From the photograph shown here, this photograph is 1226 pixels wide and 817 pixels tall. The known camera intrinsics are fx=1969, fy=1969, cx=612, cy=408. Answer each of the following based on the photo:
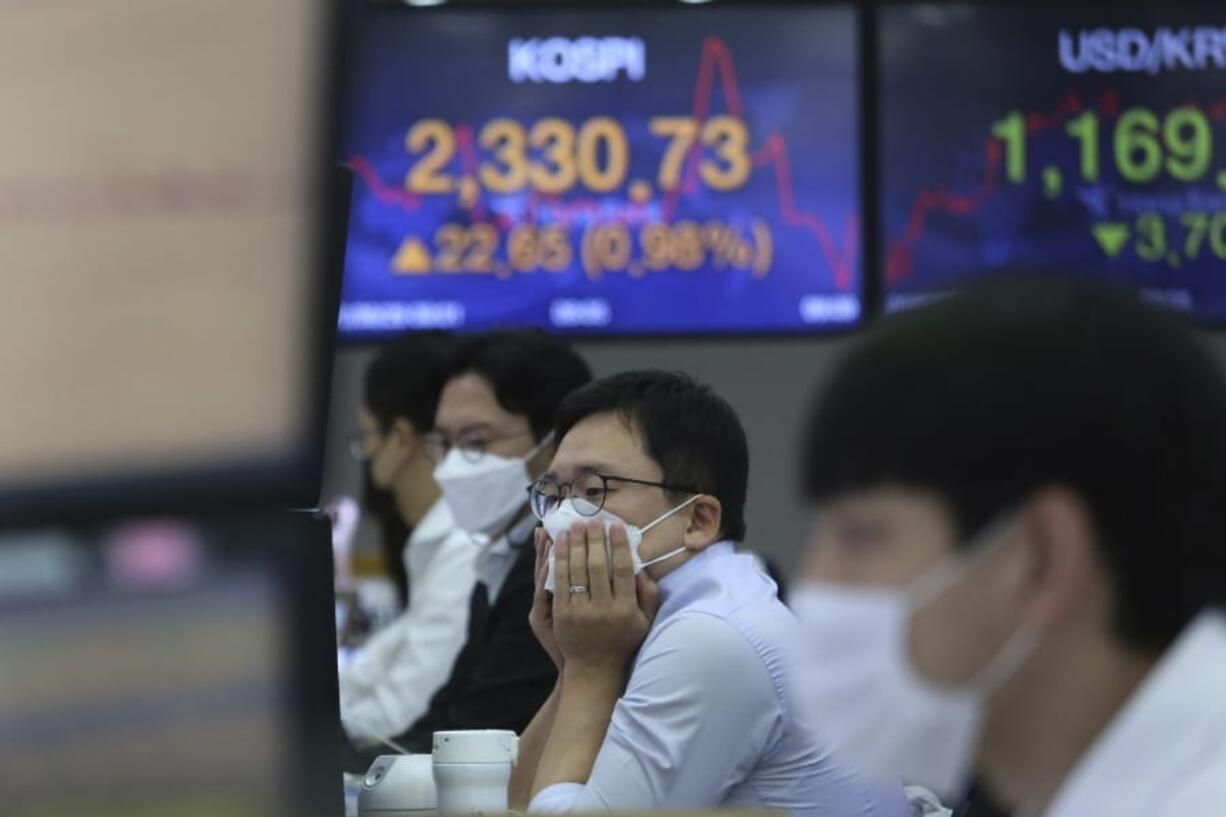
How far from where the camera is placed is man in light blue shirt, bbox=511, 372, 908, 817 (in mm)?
2033

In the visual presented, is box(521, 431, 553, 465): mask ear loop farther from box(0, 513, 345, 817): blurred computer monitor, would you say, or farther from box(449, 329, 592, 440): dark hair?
box(0, 513, 345, 817): blurred computer monitor

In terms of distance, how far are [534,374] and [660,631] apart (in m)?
1.11

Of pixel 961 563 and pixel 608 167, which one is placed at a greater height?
pixel 608 167

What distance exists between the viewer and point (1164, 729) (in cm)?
99

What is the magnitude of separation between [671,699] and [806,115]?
2.36 meters

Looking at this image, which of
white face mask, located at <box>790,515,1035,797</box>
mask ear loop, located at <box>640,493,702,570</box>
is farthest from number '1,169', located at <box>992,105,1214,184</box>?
white face mask, located at <box>790,515,1035,797</box>

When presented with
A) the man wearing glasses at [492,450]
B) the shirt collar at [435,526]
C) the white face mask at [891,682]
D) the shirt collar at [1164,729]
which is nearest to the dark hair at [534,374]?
the man wearing glasses at [492,450]

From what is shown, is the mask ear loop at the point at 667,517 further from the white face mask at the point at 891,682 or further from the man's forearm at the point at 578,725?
the white face mask at the point at 891,682

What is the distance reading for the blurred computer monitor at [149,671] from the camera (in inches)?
34.6

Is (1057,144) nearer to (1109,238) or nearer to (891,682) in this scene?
(1109,238)

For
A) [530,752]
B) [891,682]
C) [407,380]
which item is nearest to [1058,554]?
[891,682]

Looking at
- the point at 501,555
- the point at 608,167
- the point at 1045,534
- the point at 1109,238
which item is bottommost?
the point at 501,555

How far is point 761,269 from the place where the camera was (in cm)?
418

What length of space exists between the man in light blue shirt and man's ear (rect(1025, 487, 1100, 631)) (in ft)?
3.50
